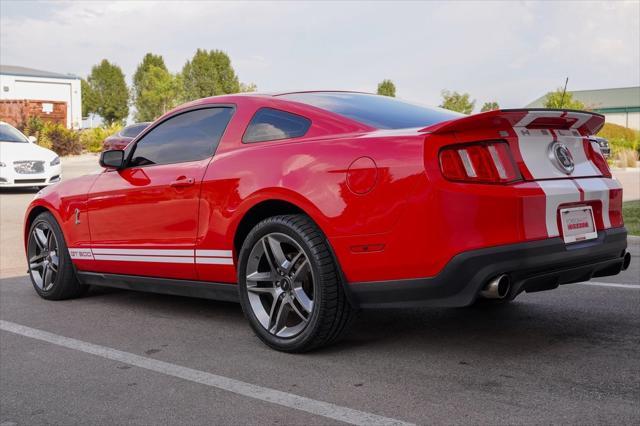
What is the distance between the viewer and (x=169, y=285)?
5312 millimetres

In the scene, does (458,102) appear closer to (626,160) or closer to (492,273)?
(626,160)

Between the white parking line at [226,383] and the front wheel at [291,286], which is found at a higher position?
the front wheel at [291,286]

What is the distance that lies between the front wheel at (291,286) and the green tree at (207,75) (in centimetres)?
7589

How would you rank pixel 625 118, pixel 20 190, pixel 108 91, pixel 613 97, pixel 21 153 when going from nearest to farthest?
pixel 21 153
pixel 20 190
pixel 625 118
pixel 108 91
pixel 613 97

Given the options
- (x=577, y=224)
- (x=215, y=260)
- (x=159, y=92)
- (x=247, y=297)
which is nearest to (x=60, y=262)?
(x=215, y=260)

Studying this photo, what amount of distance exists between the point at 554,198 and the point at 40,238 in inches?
169

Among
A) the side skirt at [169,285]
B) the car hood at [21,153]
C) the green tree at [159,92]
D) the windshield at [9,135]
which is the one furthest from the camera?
the green tree at [159,92]

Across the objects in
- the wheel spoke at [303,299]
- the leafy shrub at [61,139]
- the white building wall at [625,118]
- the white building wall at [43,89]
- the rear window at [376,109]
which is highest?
the white building wall at [43,89]

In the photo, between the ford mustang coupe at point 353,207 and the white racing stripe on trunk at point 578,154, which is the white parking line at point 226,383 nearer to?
the ford mustang coupe at point 353,207

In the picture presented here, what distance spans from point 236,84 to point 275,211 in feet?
264

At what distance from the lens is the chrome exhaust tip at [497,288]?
149 inches

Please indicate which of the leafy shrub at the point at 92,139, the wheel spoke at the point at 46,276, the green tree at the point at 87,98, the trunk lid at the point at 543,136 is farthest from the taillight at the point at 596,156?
the green tree at the point at 87,98

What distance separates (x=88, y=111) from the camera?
95562mm

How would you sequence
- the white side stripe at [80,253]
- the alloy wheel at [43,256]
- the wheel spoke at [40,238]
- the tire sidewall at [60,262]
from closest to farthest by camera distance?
the white side stripe at [80,253] < the tire sidewall at [60,262] < the alloy wheel at [43,256] < the wheel spoke at [40,238]
